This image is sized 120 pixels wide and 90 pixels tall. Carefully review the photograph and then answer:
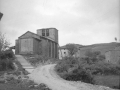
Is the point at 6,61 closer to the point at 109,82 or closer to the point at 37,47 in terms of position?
the point at 109,82

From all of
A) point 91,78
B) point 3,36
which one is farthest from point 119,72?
point 3,36

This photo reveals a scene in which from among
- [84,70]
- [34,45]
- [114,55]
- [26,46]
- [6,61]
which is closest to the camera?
[84,70]

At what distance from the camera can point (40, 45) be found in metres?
46.7

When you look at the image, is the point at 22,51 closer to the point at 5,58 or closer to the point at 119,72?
the point at 5,58

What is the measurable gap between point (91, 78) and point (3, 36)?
18.4m

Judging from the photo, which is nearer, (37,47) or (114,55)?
(114,55)

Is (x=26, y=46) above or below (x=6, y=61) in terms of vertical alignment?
above

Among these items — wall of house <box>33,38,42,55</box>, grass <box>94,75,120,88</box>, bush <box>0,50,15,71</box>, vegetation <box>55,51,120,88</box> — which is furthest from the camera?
wall of house <box>33,38,42,55</box>

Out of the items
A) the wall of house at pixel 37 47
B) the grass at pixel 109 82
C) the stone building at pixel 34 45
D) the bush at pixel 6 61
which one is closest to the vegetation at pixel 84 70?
the grass at pixel 109 82

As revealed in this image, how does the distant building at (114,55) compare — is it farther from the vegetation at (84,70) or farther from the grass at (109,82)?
the grass at (109,82)

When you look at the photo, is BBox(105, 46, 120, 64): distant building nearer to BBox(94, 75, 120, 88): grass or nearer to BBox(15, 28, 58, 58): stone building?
BBox(94, 75, 120, 88): grass

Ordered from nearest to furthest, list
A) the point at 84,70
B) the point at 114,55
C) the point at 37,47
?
the point at 84,70, the point at 114,55, the point at 37,47

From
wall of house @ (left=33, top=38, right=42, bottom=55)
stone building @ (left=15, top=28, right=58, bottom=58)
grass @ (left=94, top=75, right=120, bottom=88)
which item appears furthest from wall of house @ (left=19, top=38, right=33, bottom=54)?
grass @ (left=94, top=75, right=120, bottom=88)

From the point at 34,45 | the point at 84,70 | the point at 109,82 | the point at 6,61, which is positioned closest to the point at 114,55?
the point at 84,70
